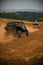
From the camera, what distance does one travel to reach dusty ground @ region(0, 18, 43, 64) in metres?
2.55

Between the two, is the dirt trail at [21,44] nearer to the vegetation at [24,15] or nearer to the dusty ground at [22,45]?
the dusty ground at [22,45]

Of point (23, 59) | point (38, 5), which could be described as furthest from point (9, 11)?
point (23, 59)

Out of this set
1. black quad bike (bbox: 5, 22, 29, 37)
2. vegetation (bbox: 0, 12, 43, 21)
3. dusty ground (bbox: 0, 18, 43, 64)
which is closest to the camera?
dusty ground (bbox: 0, 18, 43, 64)

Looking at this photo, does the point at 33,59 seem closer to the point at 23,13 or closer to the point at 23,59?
the point at 23,59

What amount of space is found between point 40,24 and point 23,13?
14.4 inches

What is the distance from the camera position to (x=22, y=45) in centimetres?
261

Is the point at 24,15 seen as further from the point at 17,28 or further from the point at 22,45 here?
the point at 22,45

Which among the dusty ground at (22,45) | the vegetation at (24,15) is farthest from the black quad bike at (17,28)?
the vegetation at (24,15)

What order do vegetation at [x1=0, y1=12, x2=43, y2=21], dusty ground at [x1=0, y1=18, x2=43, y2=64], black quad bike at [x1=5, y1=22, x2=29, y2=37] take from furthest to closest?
vegetation at [x1=0, y1=12, x2=43, y2=21]
black quad bike at [x1=5, y1=22, x2=29, y2=37]
dusty ground at [x1=0, y1=18, x2=43, y2=64]

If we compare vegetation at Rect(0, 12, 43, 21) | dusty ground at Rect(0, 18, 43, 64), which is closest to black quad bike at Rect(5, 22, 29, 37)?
dusty ground at Rect(0, 18, 43, 64)

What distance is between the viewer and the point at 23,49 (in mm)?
2582

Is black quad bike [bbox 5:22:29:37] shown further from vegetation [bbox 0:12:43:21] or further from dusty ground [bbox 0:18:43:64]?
vegetation [bbox 0:12:43:21]

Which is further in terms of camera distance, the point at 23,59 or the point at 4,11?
the point at 4,11

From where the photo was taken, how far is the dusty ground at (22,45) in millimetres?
2549
